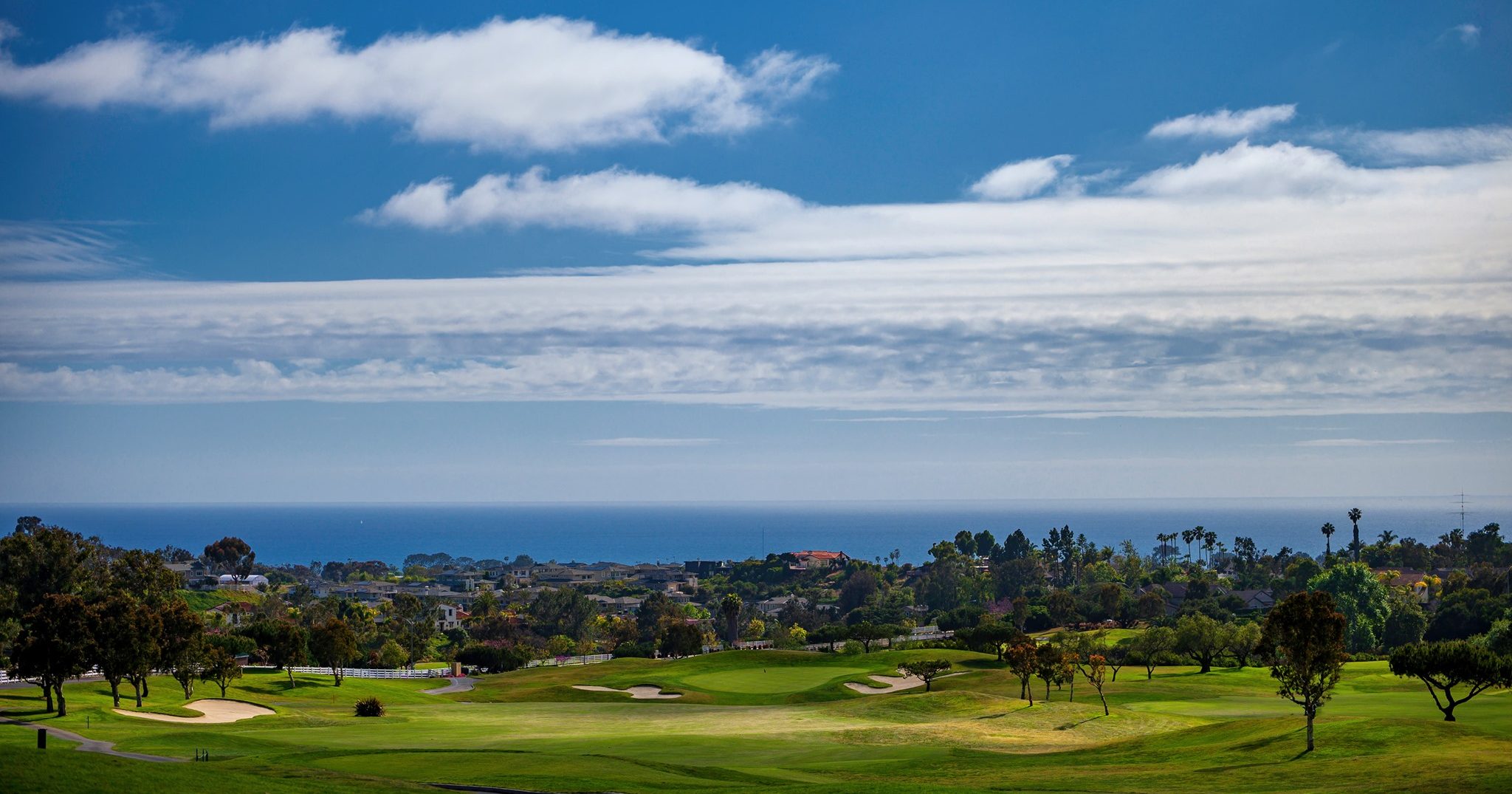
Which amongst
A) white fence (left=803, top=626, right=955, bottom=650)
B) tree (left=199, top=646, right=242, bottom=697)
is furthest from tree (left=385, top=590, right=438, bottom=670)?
tree (left=199, top=646, right=242, bottom=697)

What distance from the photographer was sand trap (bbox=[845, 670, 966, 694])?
8725 cm

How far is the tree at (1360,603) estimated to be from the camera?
121438mm

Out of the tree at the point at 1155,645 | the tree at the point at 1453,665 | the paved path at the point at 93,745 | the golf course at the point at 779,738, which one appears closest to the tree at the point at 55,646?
the golf course at the point at 779,738

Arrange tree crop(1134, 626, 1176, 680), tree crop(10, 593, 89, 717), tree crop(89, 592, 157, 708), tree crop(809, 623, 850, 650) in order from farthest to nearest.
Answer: tree crop(809, 623, 850, 650), tree crop(1134, 626, 1176, 680), tree crop(89, 592, 157, 708), tree crop(10, 593, 89, 717)

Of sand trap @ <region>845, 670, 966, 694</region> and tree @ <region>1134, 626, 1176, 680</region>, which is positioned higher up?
tree @ <region>1134, 626, 1176, 680</region>

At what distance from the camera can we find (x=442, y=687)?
91812mm

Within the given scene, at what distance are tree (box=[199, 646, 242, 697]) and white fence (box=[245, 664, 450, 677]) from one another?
17.2 meters

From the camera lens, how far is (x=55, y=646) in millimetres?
58969

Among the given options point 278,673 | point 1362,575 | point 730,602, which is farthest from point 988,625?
point 278,673

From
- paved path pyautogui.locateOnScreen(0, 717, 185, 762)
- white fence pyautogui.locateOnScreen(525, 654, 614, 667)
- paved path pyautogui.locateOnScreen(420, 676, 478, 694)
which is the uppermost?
paved path pyautogui.locateOnScreen(0, 717, 185, 762)

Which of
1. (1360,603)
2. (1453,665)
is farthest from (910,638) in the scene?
(1453,665)

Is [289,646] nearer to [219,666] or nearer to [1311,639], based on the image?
[219,666]

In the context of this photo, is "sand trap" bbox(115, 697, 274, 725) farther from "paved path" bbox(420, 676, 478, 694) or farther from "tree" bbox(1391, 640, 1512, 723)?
"tree" bbox(1391, 640, 1512, 723)

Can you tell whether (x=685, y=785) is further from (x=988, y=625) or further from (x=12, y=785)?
(x=988, y=625)
